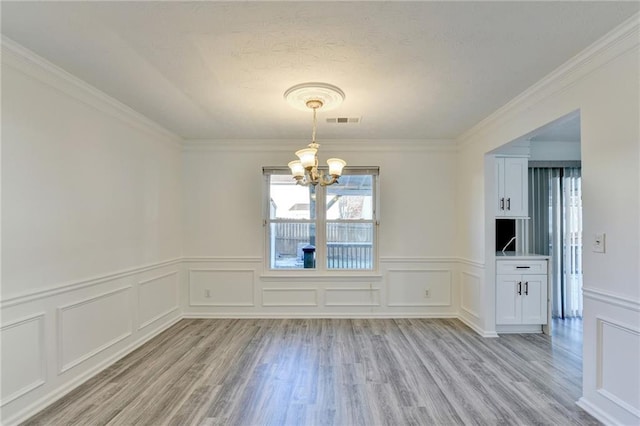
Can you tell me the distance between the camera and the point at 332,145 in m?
4.55

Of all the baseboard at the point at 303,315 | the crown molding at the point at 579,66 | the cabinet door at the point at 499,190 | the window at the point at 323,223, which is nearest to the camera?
the crown molding at the point at 579,66

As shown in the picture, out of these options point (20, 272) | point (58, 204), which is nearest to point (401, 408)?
point (20, 272)

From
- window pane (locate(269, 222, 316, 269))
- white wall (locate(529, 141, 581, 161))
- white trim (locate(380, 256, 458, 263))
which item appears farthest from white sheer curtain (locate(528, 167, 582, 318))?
window pane (locate(269, 222, 316, 269))

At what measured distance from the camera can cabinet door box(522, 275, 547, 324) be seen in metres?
3.84

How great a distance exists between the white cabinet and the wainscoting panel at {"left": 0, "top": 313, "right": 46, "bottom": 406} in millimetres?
4562

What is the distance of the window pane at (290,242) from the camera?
15.3 feet

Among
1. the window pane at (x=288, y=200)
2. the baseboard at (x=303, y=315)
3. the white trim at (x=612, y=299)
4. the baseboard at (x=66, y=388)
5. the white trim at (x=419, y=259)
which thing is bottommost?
the baseboard at (x=303, y=315)

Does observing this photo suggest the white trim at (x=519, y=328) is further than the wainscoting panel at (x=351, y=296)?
No

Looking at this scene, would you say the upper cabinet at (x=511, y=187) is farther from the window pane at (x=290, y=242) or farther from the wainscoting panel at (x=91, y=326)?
the wainscoting panel at (x=91, y=326)

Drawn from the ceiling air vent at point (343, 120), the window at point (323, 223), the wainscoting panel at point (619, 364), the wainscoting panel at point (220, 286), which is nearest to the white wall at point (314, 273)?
the wainscoting panel at point (220, 286)

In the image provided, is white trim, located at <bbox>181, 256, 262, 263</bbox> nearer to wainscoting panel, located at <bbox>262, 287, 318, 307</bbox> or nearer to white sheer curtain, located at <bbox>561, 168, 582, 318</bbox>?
wainscoting panel, located at <bbox>262, 287, 318, 307</bbox>

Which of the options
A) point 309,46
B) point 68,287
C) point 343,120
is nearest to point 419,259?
point 343,120

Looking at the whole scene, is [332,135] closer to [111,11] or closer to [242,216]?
[242,216]

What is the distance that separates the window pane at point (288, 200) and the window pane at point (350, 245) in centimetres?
45
